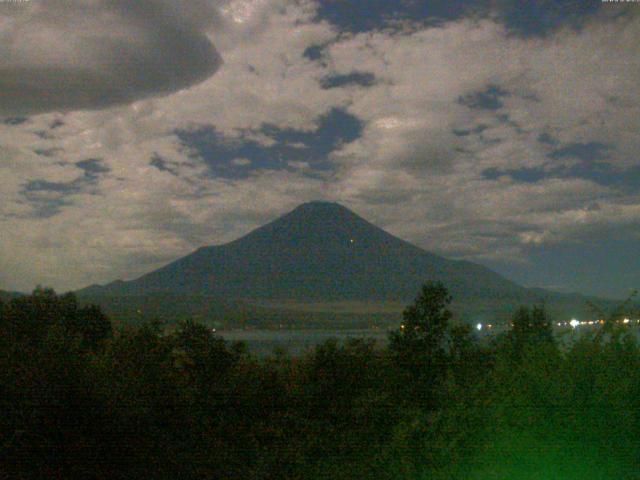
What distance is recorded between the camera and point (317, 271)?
9050 centimetres

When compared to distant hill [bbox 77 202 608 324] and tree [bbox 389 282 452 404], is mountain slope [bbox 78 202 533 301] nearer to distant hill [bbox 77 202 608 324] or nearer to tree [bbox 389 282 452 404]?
distant hill [bbox 77 202 608 324]

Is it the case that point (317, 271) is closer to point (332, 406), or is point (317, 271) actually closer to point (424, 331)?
point (424, 331)

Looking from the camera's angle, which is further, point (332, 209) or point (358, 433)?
point (332, 209)

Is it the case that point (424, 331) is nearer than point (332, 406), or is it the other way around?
point (332, 406)

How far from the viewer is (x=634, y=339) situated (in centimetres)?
592

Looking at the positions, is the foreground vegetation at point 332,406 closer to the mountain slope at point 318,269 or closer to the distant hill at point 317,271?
the distant hill at point 317,271

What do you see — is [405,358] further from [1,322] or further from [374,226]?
[374,226]

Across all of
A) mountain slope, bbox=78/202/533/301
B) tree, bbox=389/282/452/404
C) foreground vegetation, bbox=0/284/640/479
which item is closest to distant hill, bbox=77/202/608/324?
mountain slope, bbox=78/202/533/301

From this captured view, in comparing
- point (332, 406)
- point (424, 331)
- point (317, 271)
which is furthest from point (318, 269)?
point (332, 406)

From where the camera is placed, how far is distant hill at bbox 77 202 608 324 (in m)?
71.5

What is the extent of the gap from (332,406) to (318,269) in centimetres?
8047

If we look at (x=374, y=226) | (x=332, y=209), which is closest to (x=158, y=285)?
(x=374, y=226)

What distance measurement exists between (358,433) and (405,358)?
10.8 feet

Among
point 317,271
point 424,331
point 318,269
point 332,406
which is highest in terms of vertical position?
point 318,269
